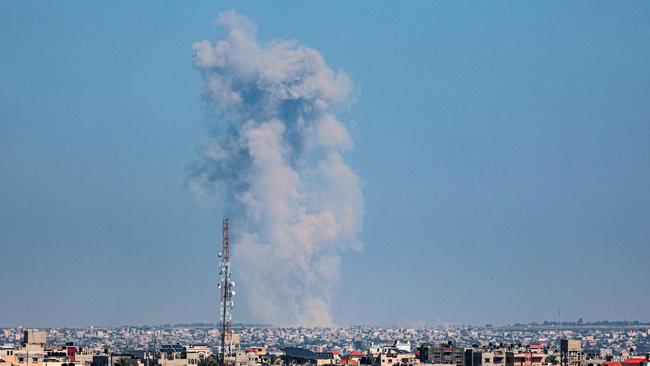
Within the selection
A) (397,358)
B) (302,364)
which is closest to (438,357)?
(397,358)

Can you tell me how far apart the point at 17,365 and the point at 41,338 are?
1574 centimetres

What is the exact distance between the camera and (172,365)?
108 m

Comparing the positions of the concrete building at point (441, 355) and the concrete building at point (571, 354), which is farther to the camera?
the concrete building at point (441, 355)

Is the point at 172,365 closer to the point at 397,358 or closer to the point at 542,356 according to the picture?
the point at 397,358

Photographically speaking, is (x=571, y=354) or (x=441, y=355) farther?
(x=441, y=355)

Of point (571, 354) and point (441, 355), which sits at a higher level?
point (571, 354)

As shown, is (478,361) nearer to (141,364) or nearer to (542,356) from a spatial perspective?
(542,356)

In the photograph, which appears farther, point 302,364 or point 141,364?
point 302,364

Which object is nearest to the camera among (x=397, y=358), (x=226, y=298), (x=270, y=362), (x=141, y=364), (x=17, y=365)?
(x=226, y=298)

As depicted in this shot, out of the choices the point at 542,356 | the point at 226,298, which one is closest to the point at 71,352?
the point at 226,298

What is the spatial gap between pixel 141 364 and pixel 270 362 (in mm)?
17667

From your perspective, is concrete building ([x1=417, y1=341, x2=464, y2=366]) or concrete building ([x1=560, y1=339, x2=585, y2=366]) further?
concrete building ([x1=417, y1=341, x2=464, y2=366])

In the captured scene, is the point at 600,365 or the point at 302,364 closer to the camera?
the point at 600,365

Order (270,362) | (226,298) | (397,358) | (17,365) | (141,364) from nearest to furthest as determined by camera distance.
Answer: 1. (226,298)
2. (17,365)
3. (141,364)
4. (397,358)
5. (270,362)
